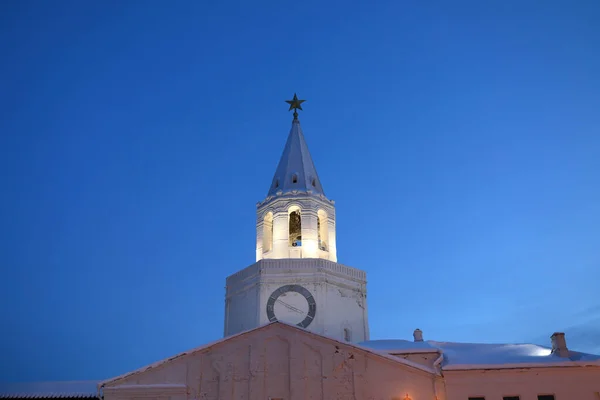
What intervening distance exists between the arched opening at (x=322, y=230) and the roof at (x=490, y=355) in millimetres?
9001

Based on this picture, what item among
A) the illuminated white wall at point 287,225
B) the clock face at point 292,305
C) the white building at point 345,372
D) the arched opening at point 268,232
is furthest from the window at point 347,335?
the arched opening at point 268,232

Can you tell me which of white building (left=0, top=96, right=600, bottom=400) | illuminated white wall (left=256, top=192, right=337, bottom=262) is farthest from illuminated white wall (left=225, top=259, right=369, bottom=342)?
white building (left=0, top=96, right=600, bottom=400)

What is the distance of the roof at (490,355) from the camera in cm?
2711

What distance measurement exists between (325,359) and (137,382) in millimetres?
8620

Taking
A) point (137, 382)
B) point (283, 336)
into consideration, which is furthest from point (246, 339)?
point (137, 382)

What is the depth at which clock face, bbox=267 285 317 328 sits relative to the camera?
3516 cm

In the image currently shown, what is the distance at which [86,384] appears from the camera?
3547 cm

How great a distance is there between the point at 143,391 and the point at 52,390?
1173 cm

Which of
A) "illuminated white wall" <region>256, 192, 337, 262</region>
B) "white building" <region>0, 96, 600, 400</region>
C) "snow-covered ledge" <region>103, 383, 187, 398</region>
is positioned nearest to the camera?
"snow-covered ledge" <region>103, 383, 187, 398</region>

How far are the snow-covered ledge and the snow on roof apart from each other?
8134 mm

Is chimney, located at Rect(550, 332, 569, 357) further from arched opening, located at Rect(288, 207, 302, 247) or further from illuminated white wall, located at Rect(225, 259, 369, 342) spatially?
arched opening, located at Rect(288, 207, 302, 247)

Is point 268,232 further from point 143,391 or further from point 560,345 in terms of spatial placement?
point 560,345

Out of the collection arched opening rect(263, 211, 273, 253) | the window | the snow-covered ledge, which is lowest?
the snow-covered ledge

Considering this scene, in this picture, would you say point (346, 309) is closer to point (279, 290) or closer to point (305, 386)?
point (279, 290)
